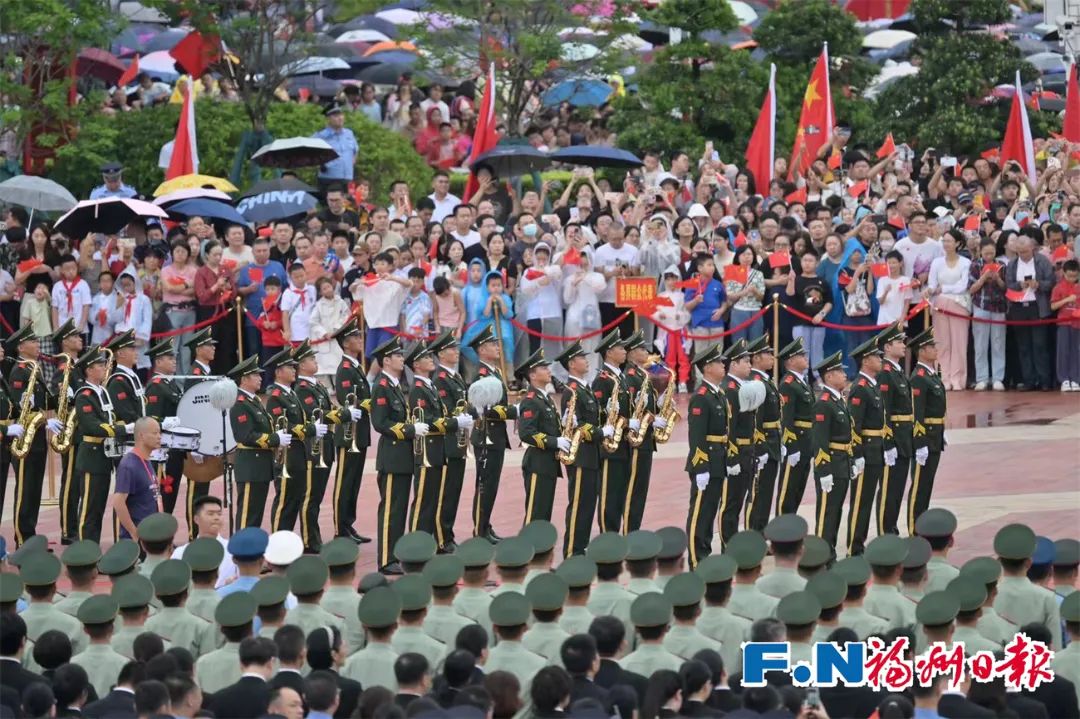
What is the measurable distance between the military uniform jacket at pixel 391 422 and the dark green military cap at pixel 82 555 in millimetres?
4180

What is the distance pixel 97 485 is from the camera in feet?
58.7

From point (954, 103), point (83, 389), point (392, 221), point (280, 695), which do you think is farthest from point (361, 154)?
point (280, 695)

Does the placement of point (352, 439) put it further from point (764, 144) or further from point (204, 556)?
point (764, 144)

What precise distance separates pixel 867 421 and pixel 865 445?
195 millimetres

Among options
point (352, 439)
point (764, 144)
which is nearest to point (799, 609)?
point (352, 439)

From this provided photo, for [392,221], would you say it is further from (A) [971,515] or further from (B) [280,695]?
(B) [280,695]

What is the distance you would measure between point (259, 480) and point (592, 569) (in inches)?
228

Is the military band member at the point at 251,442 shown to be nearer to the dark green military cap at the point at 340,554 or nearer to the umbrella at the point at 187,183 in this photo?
the dark green military cap at the point at 340,554

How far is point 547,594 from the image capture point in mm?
11883

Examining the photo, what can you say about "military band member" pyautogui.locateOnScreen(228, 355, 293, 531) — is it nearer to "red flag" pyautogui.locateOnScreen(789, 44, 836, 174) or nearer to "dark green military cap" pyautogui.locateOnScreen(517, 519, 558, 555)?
"dark green military cap" pyautogui.locateOnScreen(517, 519, 558, 555)

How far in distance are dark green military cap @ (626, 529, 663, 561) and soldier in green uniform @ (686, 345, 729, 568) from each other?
3.80 m

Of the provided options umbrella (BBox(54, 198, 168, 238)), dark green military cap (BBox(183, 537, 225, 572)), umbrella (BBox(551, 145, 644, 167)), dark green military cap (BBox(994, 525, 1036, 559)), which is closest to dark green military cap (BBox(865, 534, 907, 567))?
dark green military cap (BBox(994, 525, 1036, 559))

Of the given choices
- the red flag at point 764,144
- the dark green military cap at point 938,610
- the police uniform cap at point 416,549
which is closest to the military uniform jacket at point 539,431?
the police uniform cap at point 416,549

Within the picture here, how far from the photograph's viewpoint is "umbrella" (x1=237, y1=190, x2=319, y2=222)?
81.8 feet
